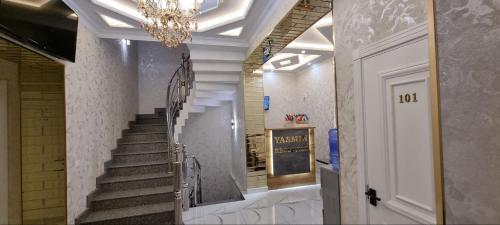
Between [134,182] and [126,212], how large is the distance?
58 cm

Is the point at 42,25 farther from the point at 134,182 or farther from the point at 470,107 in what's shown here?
the point at 470,107

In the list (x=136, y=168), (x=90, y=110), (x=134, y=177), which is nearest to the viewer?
(x=90, y=110)

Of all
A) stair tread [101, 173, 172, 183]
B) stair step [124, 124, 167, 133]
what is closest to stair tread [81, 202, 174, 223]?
stair tread [101, 173, 172, 183]

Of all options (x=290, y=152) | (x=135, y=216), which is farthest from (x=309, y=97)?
(x=135, y=216)

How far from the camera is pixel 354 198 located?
169 centimetres

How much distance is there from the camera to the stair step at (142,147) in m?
4.48

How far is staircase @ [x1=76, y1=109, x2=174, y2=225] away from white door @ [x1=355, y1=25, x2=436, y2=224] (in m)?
2.96

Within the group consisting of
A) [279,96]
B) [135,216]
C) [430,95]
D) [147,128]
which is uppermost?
[279,96]

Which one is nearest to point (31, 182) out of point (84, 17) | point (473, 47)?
point (84, 17)

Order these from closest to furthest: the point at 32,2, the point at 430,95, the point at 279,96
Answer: the point at 430,95
the point at 32,2
the point at 279,96

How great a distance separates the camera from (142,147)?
14.9ft

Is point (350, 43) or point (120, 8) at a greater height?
point (120, 8)

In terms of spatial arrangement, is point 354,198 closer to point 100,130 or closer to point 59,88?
point 59,88

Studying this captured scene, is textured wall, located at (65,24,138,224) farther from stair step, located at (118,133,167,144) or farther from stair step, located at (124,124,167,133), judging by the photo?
stair step, located at (124,124,167,133)
